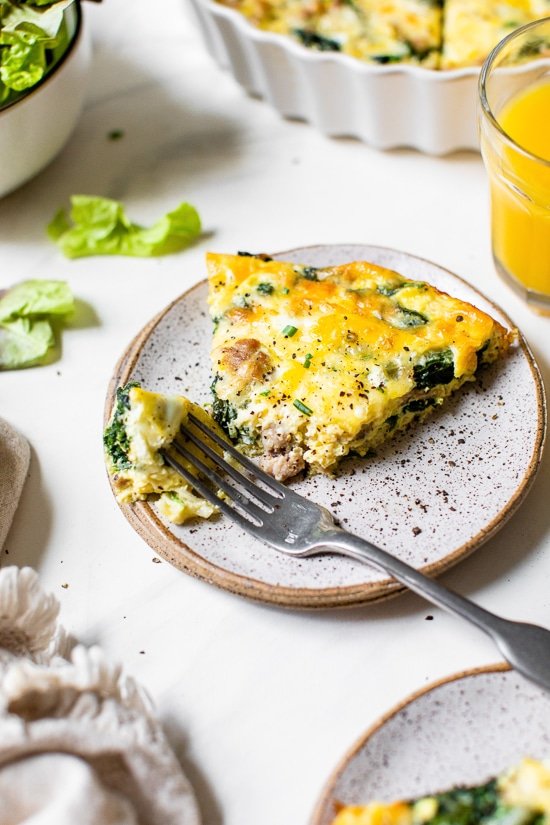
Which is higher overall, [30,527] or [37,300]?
[37,300]

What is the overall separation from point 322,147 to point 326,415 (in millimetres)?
1394

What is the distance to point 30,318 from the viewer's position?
2.80 m

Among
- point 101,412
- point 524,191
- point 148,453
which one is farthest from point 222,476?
point 524,191

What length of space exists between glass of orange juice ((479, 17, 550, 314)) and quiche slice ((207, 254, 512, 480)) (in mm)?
322

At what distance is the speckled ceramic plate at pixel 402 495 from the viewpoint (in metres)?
2.09

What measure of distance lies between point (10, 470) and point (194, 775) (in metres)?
0.94

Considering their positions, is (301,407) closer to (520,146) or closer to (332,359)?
(332,359)

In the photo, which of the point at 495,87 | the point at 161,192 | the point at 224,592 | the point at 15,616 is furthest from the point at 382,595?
the point at 161,192

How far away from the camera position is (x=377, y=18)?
10.5ft

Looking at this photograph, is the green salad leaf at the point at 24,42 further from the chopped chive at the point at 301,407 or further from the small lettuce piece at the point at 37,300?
the chopped chive at the point at 301,407

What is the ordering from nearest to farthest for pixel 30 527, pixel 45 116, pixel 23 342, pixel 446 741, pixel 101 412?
pixel 446 741 → pixel 30 527 → pixel 101 412 → pixel 23 342 → pixel 45 116

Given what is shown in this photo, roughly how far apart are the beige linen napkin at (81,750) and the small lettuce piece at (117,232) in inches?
52.8

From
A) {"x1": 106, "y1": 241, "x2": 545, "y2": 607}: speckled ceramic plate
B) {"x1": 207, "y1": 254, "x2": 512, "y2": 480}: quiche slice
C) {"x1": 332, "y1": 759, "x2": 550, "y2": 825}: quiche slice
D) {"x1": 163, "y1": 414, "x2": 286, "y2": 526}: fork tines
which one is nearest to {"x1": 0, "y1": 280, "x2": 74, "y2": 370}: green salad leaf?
{"x1": 106, "y1": 241, "x2": 545, "y2": 607}: speckled ceramic plate

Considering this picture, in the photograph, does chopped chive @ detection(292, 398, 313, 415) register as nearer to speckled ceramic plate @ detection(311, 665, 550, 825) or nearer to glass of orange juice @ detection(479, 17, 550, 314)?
speckled ceramic plate @ detection(311, 665, 550, 825)
